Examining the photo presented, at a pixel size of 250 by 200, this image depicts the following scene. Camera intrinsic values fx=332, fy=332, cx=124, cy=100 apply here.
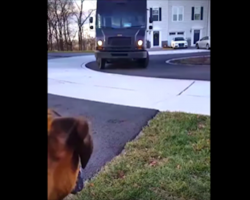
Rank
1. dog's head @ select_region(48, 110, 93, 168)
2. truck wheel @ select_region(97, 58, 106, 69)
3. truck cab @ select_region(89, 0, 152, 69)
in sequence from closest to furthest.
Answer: dog's head @ select_region(48, 110, 93, 168)
truck cab @ select_region(89, 0, 152, 69)
truck wheel @ select_region(97, 58, 106, 69)

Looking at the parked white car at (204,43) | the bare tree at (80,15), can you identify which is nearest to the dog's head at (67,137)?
the bare tree at (80,15)

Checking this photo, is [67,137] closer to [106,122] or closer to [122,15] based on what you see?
[122,15]

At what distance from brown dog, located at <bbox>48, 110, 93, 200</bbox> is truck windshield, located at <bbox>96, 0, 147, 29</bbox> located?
34cm

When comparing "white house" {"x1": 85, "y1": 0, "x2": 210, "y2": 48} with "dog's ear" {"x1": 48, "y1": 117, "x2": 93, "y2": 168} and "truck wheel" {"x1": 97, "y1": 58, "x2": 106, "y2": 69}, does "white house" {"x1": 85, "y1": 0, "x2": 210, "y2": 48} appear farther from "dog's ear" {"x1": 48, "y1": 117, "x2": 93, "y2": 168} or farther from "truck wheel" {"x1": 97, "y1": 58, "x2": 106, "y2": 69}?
"dog's ear" {"x1": 48, "y1": 117, "x2": 93, "y2": 168}

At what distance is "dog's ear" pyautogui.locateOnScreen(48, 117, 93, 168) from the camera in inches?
32.4

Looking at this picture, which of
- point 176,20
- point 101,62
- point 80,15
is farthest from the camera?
point 101,62

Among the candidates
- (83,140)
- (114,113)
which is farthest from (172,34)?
(114,113)

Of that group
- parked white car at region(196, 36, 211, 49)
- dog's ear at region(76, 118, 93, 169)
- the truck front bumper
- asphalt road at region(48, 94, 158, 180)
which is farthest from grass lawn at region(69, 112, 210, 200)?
parked white car at region(196, 36, 211, 49)

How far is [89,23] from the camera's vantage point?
0.99 meters

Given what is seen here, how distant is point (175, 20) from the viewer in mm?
1077

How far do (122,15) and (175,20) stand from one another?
0.57 ft

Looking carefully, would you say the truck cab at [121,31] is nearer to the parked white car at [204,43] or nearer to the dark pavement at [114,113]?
the dark pavement at [114,113]
